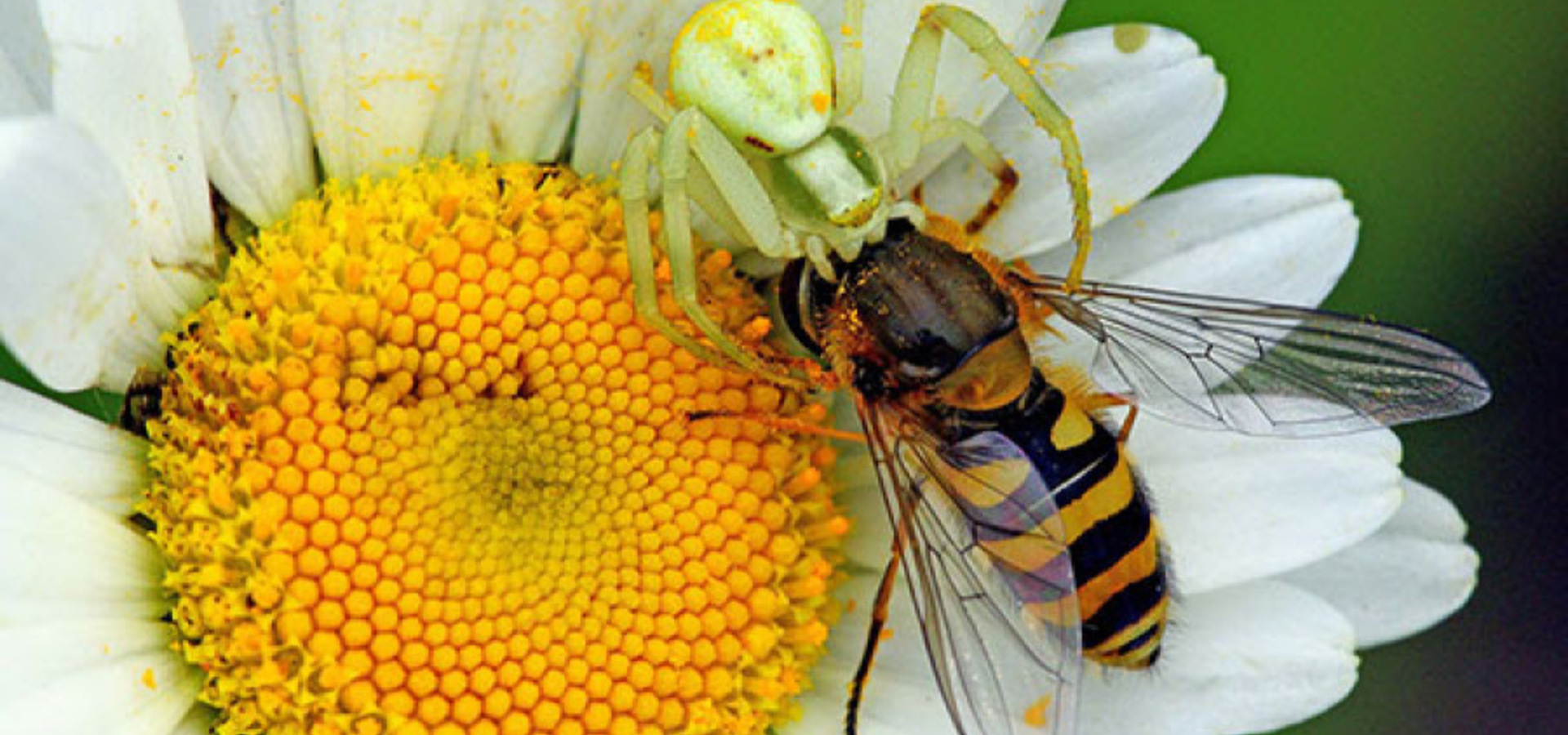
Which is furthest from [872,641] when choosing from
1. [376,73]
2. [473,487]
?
[376,73]

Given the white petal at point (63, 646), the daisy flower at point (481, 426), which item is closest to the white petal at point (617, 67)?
the daisy flower at point (481, 426)

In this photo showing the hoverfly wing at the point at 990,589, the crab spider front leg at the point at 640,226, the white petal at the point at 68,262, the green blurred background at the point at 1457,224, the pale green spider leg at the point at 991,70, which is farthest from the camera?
the green blurred background at the point at 1457,224

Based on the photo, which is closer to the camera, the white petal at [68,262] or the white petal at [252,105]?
the white petal at [68,262]

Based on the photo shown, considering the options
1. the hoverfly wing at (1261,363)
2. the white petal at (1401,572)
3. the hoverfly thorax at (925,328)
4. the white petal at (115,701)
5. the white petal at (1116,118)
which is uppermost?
the white petal at (1116,118)

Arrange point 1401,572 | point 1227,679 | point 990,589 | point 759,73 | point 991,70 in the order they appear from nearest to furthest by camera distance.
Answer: point 990,589 → point 759,73 → point 991,70 → point 1227,679 → point 1401,572

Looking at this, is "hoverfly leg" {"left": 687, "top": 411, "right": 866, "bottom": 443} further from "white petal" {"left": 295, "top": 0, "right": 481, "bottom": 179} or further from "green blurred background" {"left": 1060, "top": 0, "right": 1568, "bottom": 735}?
"green blurred background" {"left": 1060, "top": 0, "right": 1568, "bottom": 735}

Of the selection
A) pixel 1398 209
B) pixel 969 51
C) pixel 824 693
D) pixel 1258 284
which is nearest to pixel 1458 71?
pixel 1398 209

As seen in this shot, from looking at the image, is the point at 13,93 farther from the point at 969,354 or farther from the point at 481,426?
the point at 969,354

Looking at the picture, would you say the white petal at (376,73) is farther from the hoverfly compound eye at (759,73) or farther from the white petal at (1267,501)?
the white petal at (1267,501)
